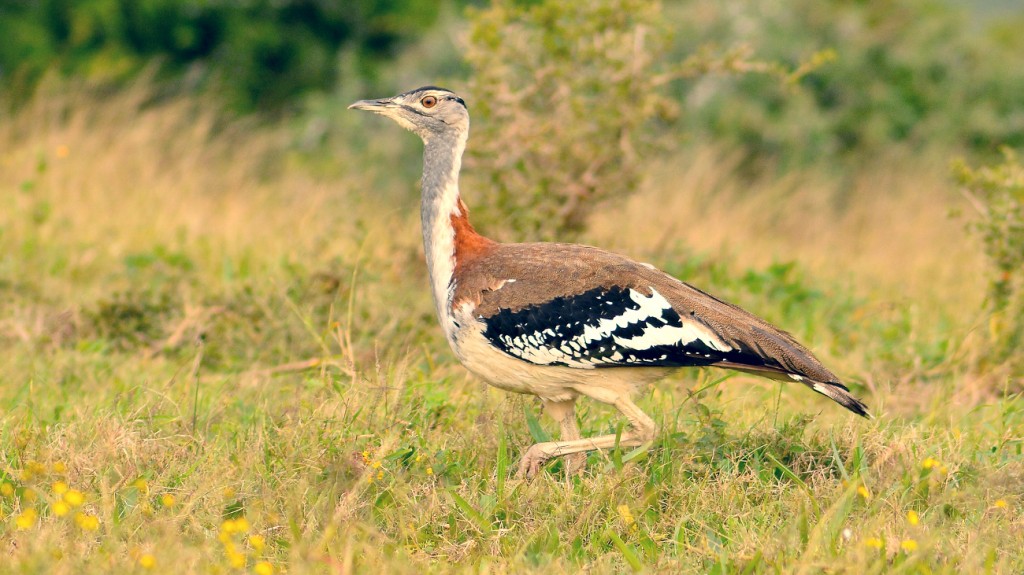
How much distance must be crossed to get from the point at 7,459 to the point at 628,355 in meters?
2.32

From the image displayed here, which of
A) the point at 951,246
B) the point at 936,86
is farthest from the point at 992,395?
the point at 936,86

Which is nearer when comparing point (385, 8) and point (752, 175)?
point (752, 175)

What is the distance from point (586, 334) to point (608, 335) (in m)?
0.08

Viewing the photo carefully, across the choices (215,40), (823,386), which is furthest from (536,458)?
(215,40)

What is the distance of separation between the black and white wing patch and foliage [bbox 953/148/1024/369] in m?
2.58

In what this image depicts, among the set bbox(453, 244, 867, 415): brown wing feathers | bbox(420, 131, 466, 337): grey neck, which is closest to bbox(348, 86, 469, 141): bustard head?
bbox(420, 131, 466, 337): grey neck

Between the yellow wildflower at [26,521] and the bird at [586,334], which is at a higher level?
the bird at [586,334]

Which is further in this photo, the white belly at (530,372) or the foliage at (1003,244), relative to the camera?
the foliage at (1003,244)

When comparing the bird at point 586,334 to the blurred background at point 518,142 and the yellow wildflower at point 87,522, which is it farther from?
the yellow wildflower at point 87,522

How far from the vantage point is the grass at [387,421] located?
12.6ft

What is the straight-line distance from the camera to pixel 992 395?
6.04 m

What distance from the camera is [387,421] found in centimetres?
468

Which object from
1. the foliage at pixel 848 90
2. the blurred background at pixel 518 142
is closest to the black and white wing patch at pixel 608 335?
the blurred background at pixel 518 142

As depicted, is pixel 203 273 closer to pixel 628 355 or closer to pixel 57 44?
pixel 628 355
